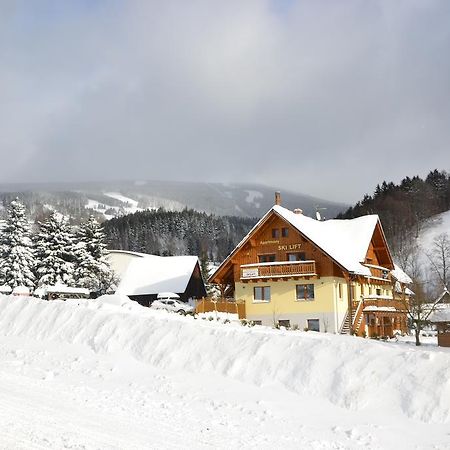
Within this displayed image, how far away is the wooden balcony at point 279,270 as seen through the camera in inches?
1617

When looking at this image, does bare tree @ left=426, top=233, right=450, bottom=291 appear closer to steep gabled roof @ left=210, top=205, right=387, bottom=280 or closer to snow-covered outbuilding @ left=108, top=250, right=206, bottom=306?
snow-covered outbuilding @ left=108, top=250, right=206, bottom=306

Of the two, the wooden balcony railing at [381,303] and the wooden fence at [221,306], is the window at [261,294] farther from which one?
the wooden balcony railing at [381,303]

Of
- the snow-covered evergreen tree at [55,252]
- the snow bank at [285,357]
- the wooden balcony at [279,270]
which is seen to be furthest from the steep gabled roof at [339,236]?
the snow bank at [285,357]

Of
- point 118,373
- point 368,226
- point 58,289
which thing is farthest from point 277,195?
point 118,373

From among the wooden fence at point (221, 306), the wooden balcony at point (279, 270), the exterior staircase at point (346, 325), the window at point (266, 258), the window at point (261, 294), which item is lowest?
the exterior staircase at point (346, 325)

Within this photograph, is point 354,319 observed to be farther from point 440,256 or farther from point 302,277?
point 440,256

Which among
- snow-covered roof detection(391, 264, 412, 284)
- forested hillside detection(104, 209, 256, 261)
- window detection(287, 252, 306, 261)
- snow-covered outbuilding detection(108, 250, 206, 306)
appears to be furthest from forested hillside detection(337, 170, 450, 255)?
window detection(287, 252, 306, 261)

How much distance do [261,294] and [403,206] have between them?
76.6 metres

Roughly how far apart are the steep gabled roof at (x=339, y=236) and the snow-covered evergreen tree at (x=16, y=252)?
22075 millimetres

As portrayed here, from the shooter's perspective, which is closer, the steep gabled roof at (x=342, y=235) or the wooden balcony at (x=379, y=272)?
the steep gabled roof at (x=342, y=235)

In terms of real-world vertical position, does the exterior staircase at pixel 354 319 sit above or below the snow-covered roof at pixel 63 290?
below

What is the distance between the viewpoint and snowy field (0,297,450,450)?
10.6m

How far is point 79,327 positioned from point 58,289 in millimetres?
25327

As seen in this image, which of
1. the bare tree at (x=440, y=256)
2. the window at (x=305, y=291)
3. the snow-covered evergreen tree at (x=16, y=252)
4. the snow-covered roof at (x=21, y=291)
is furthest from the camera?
the bare tree at (x=440, y=256)
